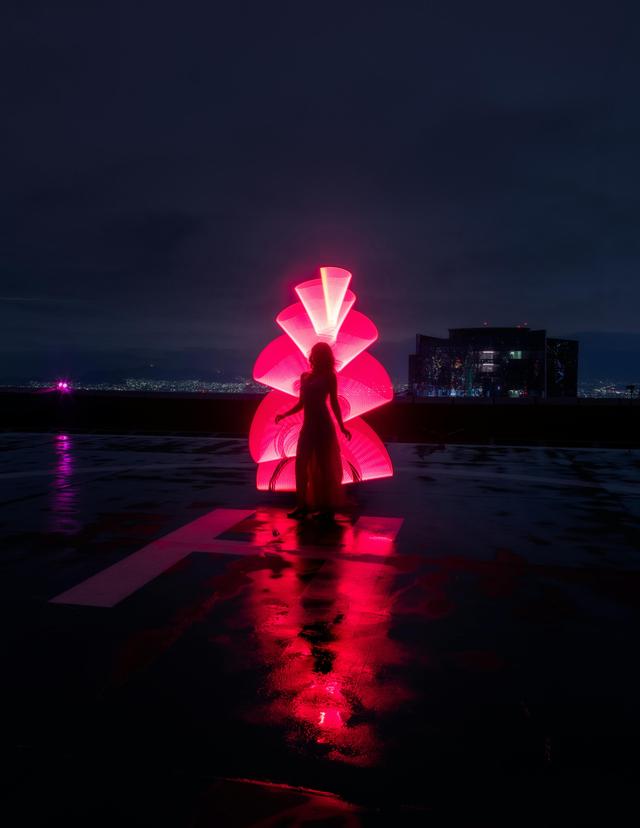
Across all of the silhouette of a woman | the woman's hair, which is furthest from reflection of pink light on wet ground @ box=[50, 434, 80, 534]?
the woman's hair

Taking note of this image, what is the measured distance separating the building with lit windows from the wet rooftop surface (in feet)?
388

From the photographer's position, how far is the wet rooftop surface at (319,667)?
8.92ft

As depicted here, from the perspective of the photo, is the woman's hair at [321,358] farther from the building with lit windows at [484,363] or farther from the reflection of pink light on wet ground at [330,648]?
the building with lit windows at [484,363]

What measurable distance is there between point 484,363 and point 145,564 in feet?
438

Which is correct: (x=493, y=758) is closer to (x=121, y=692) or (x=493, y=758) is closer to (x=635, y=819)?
(x=635, y=819)

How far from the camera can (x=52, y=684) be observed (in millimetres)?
3660

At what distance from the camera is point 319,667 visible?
3922mm

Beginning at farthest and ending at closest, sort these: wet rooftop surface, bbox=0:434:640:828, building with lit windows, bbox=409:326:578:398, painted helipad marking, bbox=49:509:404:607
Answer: building with lit windows, bbox=409:326:578:398 → painted helipad marking, bbox=49:509:404:607 → wet rooftop surface, bbox=0:434:640:828

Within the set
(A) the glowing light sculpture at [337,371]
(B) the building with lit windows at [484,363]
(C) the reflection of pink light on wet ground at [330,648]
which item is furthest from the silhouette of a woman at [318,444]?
(B) the building with lit windows at [484,363]

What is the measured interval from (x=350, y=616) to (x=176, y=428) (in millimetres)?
19050

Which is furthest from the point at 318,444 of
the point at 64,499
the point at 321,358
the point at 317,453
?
the point at 64,499

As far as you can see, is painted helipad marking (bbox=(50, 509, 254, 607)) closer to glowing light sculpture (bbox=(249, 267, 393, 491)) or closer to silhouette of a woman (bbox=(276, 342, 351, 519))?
silhouette of a woman (bbox=(276, 342, 351, 519))

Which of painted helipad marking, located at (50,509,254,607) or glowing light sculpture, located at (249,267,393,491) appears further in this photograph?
glowing light sculpture, located at (249,267,393,491)

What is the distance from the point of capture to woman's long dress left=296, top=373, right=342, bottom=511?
8.48 metres
